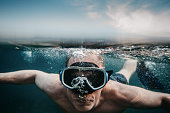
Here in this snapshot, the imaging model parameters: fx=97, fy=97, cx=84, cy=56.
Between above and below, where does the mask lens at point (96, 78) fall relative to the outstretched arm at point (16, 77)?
above

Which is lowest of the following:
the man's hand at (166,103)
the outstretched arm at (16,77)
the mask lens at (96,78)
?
the man's hand at (166,103)

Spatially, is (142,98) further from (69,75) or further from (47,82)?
(47,82)

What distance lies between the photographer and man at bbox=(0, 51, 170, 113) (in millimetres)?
2633

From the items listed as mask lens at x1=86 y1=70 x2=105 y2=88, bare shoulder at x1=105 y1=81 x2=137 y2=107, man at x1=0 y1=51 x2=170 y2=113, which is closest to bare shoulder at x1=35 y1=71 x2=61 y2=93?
man at x1=0 y1=51 x2=170 y2=113

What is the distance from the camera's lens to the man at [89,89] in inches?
104

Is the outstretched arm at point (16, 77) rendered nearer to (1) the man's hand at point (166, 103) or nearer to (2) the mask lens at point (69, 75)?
(2) the mask lens at point (69, 75)

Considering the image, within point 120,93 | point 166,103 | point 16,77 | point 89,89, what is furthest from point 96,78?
point 16,77

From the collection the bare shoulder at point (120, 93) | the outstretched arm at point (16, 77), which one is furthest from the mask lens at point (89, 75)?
the outstretched arm at point (16, 77)

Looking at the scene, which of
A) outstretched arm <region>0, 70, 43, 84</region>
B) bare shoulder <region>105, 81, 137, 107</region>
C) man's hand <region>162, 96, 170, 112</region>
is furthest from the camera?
outstretched arm <region>0, 70, 43, 84</region>

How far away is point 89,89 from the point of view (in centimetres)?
253

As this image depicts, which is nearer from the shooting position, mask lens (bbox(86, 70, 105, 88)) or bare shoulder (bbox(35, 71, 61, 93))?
mask lens (bbox(86, 70, 105, 88))

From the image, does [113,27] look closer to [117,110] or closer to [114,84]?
[114,84]

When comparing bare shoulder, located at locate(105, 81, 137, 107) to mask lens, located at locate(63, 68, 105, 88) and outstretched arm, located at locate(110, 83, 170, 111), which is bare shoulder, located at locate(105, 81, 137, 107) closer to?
outstretched arm, located at locate(110, 83, 170, 111)

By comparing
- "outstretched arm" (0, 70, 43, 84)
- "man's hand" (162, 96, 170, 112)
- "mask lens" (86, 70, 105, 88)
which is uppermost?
"mask lens" (86, 70, 105, 88)
